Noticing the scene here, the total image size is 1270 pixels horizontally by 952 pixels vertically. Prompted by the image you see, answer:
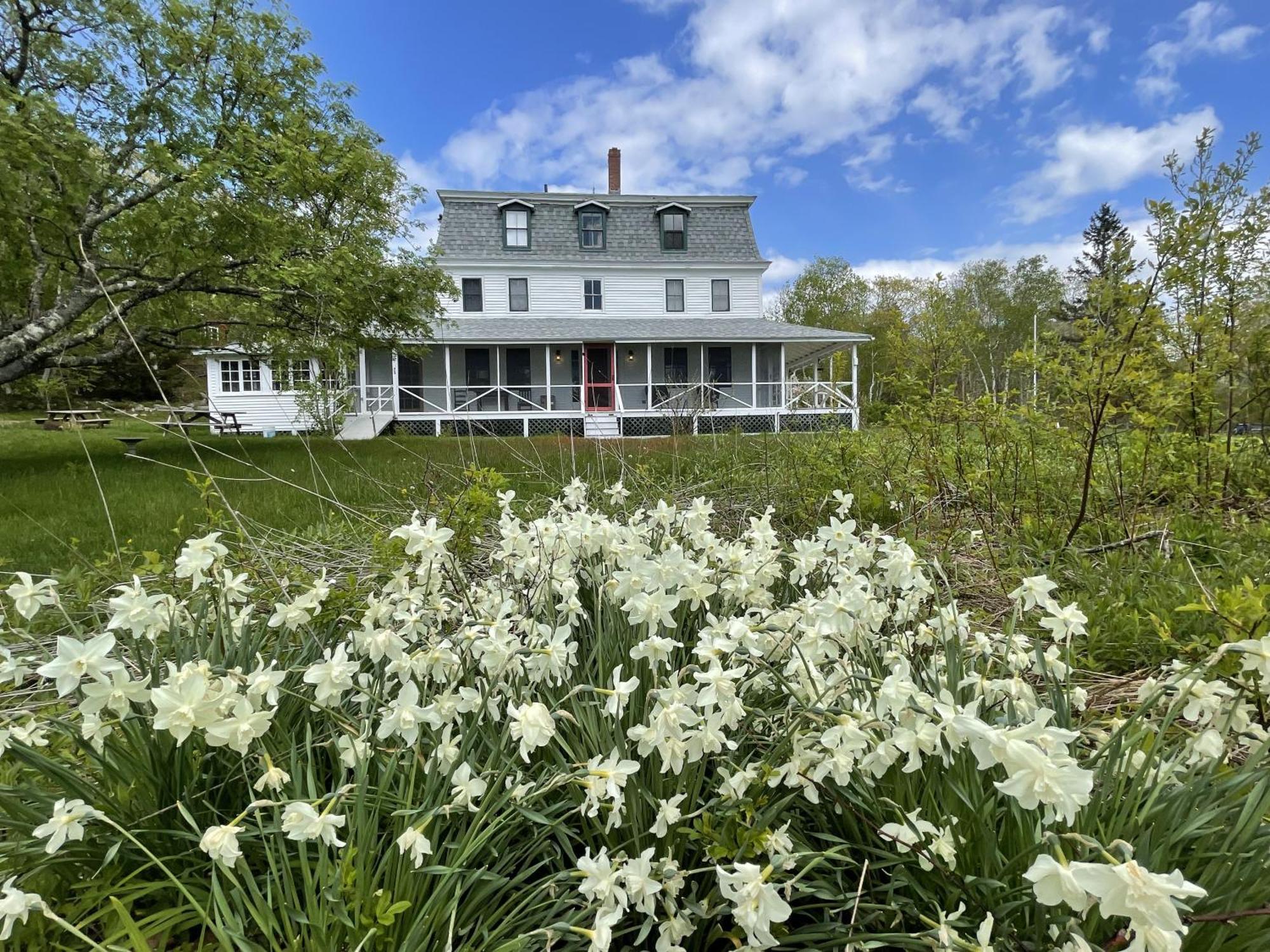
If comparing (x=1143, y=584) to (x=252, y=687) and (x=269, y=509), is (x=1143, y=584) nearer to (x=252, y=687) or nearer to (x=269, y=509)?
(x=252, y=687)

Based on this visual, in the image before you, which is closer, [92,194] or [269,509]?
[269,509]

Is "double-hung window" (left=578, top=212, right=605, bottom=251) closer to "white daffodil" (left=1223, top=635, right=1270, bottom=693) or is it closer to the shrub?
the shrub

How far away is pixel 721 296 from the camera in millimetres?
21047

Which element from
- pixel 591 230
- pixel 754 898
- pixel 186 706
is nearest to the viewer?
pixel 754 898

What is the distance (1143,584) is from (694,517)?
2355mm

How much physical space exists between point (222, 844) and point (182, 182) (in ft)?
36.0

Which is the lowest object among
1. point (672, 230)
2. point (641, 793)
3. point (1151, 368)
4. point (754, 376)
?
point (641, 793)

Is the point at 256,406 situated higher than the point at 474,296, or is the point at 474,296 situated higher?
the point at 474,296

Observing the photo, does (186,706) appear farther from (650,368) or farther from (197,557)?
(650,368)

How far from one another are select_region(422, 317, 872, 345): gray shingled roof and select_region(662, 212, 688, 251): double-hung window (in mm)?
2768

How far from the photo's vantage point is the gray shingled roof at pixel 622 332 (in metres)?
18.4

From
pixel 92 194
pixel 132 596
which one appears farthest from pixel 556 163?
pixel 132 596

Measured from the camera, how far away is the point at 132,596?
1.27 meters

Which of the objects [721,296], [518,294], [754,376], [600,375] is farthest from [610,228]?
[754,376]
